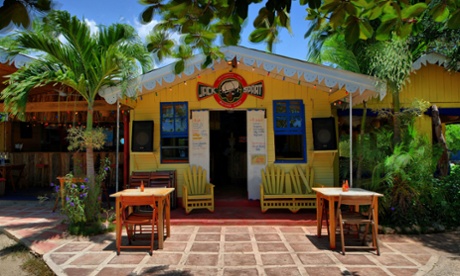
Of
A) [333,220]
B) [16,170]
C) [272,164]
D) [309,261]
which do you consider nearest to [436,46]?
[272,164]

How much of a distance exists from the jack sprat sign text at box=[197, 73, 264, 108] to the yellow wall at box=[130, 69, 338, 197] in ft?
0.31

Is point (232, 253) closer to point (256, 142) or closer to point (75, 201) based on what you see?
point (75, 201)

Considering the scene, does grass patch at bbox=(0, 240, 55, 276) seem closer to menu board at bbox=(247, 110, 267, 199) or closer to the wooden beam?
the wooden beam

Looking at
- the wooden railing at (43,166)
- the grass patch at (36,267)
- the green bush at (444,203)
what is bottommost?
the grass patch at (36,267)

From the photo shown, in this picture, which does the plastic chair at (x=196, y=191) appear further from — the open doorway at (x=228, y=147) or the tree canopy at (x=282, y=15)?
the tree canopy at (x=282, y=15)

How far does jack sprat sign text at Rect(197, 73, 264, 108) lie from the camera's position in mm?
7539

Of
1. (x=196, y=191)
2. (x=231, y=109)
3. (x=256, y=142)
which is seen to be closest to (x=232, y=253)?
(x=196, y=191)

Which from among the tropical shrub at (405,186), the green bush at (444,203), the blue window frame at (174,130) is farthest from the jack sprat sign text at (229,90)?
the green bush at (444,203)

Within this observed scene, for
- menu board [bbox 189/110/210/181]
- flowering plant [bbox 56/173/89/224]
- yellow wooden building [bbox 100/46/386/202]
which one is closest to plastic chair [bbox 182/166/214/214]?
menu board [bbox 189/110/210/181]

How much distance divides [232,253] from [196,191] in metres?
2.79

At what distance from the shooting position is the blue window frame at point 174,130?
7.61m

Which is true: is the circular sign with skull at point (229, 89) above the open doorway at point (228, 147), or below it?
above

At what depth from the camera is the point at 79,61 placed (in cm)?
561

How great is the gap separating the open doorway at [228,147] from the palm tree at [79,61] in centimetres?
574
